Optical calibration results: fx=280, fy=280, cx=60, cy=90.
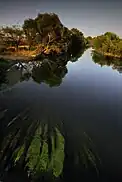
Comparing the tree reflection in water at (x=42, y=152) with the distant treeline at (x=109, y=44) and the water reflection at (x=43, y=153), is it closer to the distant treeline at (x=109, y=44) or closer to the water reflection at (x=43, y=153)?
the water reflection at (x=43, y=153)

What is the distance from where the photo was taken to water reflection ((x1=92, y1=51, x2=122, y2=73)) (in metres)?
8.28

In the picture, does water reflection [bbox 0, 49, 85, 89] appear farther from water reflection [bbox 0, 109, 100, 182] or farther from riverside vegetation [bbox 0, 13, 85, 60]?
water reflection [bbox 0, 109, 100, 182]

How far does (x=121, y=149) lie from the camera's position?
9.85ft

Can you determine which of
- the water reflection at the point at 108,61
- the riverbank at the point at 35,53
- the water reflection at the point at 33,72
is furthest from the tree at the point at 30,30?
the water reflection at the point at 108,61

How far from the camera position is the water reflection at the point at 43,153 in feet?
8.05

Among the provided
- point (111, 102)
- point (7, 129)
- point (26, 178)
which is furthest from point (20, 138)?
point (111, 102)

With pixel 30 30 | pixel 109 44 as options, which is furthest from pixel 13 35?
pixel 109 44

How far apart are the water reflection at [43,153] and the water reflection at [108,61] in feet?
15.6

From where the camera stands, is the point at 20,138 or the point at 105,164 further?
the point at 20,138

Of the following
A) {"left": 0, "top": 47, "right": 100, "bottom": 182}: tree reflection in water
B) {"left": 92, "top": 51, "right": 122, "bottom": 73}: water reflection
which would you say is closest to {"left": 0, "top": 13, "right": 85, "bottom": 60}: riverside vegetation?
{"left": 92, "top": 51, "right": 122, "bottom": 73}: water reflection

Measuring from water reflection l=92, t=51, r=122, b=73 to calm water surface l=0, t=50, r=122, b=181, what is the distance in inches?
58.7

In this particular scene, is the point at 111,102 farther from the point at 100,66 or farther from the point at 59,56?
the point at 59,56

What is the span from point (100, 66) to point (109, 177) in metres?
6.24

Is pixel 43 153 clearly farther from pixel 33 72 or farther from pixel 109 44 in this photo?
pixel 109 44
